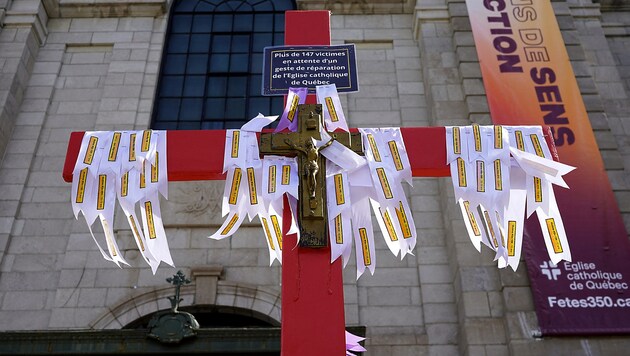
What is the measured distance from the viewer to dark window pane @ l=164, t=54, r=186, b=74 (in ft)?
45.8

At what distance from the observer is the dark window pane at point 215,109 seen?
1327 cm

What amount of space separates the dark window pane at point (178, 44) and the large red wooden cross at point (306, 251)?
7.84 meters

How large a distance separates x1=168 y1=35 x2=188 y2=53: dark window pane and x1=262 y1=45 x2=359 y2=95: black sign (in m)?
8.15

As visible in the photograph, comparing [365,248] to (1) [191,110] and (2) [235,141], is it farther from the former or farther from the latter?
(1) [191,110]

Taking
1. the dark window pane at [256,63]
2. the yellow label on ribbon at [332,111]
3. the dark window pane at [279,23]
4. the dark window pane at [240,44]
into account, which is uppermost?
the dark window pane at [279,23]

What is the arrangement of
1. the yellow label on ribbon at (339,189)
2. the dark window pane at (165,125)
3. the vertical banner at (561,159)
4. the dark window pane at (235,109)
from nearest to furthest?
the yellow label on ribbon at (339,189), the vertical banner at (561,159), the dark window pane at (165,125), the dark window pane at (235,109)

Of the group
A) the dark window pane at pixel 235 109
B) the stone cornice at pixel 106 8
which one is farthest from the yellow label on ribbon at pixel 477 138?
the stone cornice at pixel 106 8

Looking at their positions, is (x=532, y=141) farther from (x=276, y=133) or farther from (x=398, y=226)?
(x=276, y=133)

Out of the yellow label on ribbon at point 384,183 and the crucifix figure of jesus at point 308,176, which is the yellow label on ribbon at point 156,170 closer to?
the crucifix figure of jesus at point 308,176

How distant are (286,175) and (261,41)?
29.8 feet

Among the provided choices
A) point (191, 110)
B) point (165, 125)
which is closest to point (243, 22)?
point (191, 110)

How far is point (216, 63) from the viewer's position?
1414 centimetres

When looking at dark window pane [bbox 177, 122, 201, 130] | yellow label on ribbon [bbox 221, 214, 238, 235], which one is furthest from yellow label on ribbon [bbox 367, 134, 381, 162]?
dark window pane [bbox 177, 122, 201, 130]

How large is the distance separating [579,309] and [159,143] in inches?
252
